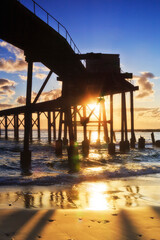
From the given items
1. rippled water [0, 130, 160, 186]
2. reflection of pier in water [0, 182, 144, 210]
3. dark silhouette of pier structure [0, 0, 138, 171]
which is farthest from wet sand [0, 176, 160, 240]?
dark silhouette of pier structure [0, 0, 138, 171]

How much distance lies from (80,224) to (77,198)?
1.66m

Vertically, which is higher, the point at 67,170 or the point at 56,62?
the point at 56,62

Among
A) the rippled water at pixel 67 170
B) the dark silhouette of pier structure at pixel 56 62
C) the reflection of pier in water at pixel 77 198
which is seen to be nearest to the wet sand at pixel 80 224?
the reflection of pier in water at pixel 77 198

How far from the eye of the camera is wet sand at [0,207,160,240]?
10.0ft

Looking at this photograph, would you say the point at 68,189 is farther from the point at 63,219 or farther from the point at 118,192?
the point at 63,219

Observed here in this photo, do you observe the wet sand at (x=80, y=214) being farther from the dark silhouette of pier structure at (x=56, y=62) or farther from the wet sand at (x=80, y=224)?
the dark silhouette of pier structure at (x=56, y=62)

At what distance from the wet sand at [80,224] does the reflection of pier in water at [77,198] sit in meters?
0.42

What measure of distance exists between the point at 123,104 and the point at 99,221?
17.0 meters

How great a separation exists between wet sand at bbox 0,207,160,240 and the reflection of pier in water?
42cm

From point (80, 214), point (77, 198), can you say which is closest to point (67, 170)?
point (77, 198)

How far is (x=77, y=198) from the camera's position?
5.11m

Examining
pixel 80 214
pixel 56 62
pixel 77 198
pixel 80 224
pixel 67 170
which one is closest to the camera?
pixel 80 224

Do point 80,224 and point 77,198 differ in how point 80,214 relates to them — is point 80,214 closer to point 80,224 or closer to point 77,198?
point 80,224

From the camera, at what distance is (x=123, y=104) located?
2000 centimetres
